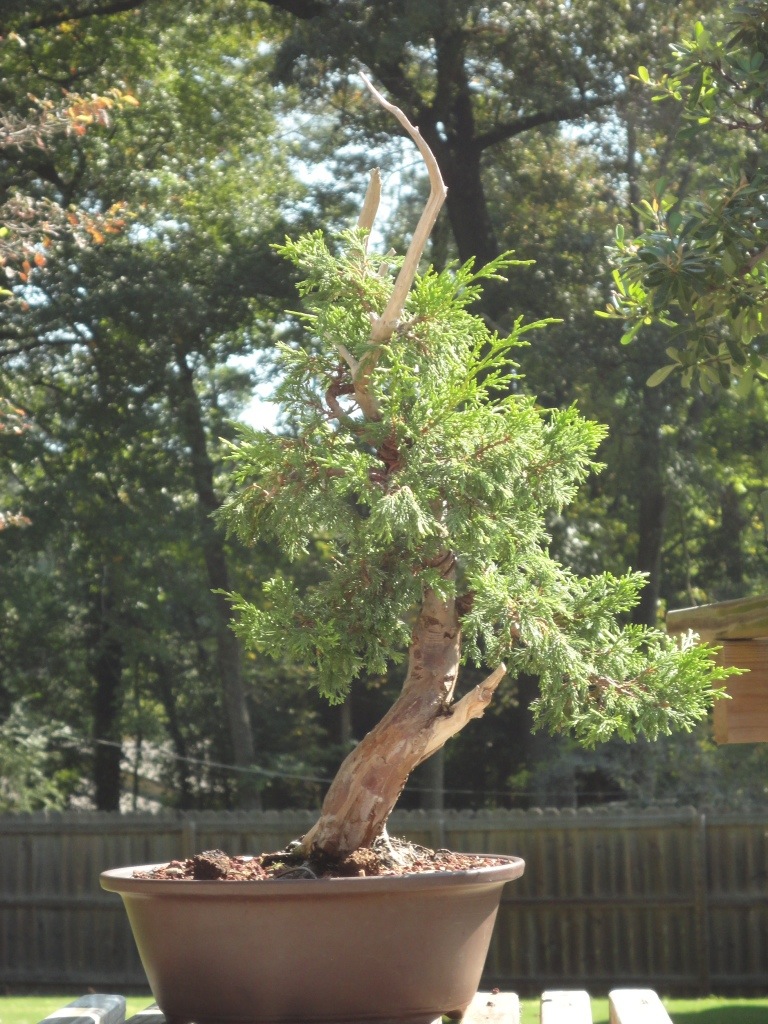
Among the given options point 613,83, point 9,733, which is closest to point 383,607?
A: point 613,83

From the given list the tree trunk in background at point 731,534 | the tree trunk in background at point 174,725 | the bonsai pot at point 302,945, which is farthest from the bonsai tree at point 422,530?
the tree trunk in background at point 174,725

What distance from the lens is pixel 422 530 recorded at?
1807 mm

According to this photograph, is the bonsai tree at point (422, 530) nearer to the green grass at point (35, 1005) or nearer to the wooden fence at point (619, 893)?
the green grass at point (35, 1005)

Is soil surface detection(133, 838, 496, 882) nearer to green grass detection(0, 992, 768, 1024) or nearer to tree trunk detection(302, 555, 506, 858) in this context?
tree trunk detection(302, 555, 506, 858)

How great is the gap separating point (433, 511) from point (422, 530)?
0.14 metres

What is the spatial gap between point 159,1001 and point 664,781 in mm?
10554

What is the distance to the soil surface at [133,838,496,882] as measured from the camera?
6.20 ft

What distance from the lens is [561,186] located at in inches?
479

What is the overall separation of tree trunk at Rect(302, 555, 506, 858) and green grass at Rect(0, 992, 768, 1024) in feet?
16.5

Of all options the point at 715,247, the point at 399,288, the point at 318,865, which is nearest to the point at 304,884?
the point at 318,865

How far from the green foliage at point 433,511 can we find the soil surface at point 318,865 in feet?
0.97

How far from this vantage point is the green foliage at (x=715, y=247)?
3.03m

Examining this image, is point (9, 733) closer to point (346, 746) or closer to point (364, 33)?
point (346, 746)

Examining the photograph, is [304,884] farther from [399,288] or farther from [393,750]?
[399,288]
